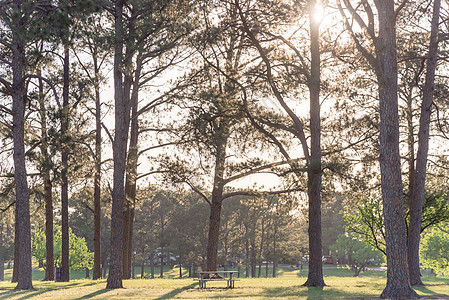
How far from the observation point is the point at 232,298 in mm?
13117

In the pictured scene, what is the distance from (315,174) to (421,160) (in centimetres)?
458

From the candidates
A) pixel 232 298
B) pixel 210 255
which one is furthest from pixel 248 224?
pixel 232 298

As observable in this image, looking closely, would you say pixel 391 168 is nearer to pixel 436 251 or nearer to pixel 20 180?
pixel 20 180

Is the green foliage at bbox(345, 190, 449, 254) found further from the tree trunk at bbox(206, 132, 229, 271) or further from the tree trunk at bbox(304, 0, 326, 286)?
the tree trunk at bbox(206, 132, 229, 271)

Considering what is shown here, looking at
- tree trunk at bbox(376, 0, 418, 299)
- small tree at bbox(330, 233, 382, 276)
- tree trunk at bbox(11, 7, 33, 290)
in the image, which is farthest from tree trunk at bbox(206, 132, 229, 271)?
small tree at bbox(330, 233, 382, 276)

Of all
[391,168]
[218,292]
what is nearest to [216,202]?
[218,292]

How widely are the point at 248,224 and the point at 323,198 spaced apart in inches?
1413

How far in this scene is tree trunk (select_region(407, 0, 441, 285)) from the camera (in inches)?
728

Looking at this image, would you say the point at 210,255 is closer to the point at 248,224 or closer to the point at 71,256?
the point at 71,256

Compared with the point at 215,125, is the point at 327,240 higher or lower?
lower

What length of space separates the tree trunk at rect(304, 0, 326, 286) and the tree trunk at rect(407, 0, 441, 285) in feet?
13.0

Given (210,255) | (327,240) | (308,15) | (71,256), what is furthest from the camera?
(327,240)

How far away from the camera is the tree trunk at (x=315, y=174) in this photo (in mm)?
17516

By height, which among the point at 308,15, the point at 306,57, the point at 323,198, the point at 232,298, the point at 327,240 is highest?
the point at 308,15
